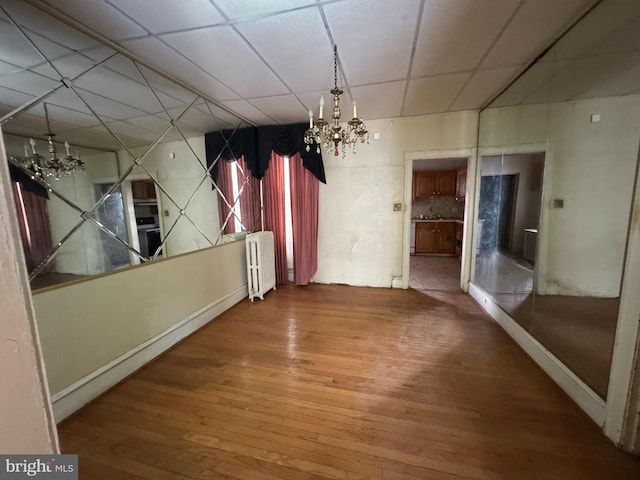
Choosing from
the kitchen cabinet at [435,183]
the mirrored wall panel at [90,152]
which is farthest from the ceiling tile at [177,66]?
the kitchen cabinet at [435,183]

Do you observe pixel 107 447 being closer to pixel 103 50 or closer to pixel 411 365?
pixel 411 365

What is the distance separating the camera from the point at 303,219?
13.3ft

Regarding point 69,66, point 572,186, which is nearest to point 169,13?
point 69,66

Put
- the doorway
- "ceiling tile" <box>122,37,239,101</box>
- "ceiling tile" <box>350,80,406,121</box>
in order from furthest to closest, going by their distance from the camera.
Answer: the doorway, "ceiling tile" <box>350,80,406,121</box>, "ceiling tile" <box>122,37,239,101</box>

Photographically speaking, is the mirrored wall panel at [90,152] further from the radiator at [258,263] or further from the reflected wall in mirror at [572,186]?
the reflected wall in mirror at [572,186]

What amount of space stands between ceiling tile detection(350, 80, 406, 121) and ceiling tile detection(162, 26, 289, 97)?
0.88m

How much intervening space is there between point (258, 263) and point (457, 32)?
3189 millimetres

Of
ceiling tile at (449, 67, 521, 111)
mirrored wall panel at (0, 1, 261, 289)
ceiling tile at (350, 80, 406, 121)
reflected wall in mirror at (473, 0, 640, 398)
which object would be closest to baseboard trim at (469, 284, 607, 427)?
reflected wall in mirror at (473, 0, 640, 398)

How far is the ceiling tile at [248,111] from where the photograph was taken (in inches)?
121

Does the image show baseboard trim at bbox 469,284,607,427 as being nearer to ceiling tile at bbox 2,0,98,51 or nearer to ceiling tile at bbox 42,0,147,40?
ceiling tile at bbox 42,0,147,40

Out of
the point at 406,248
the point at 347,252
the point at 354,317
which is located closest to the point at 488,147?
the point at 406,248

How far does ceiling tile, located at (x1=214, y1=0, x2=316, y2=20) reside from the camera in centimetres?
156

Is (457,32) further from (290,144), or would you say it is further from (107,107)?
(107,107)

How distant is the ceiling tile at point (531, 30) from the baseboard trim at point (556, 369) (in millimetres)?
2486
